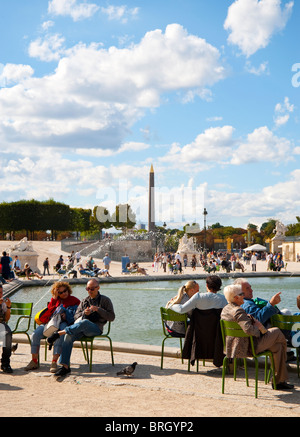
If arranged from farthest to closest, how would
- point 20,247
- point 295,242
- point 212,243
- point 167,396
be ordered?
1. point 212,243
2. point 295,242
3. point 20,247
4. point 167,396

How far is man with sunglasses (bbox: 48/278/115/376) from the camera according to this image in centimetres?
614

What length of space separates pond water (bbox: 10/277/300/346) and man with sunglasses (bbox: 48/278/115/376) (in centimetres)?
304

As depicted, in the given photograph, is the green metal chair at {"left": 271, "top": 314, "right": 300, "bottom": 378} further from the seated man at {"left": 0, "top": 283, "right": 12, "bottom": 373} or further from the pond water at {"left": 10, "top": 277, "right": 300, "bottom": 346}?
the pond water at {"left": 10, "top": 277, "right": 300, "bottom": 346}

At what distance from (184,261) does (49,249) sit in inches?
622

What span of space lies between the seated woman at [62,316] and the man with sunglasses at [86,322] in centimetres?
9

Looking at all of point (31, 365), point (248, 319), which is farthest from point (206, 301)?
point (31, 365)

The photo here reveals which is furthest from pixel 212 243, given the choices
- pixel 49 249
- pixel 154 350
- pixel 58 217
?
pixel 154 350

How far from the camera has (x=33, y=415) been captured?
4.51m

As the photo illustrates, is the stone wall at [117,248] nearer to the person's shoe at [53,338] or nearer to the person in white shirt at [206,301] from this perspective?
the person's shoe at [53,338]

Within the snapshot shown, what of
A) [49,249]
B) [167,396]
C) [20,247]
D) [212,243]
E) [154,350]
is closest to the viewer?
[167,396]

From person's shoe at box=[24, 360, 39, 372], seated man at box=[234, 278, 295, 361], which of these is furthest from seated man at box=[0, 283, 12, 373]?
seated man at box=[234, 278, 295, 361]

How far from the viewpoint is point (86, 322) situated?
624cm

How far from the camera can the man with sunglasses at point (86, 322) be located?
614cm
